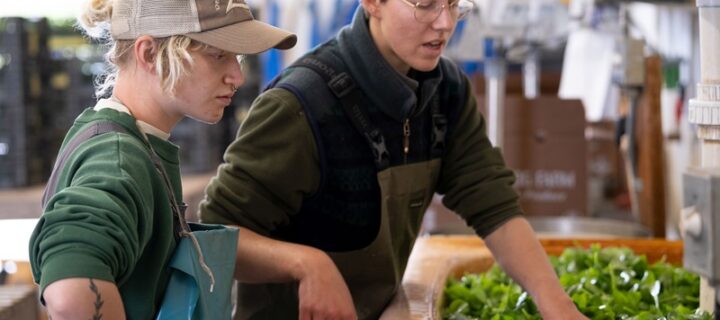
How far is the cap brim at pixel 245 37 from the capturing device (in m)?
1.59

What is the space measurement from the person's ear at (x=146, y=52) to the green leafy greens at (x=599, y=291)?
0.99m

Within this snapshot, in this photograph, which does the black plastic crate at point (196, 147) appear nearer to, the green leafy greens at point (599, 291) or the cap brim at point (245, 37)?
the green leafy greens at point (599, 291)

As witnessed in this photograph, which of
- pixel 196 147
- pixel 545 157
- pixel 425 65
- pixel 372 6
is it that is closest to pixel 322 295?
pixel 425 65

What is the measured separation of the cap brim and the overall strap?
1.49 ft

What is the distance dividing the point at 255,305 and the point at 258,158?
37 cm

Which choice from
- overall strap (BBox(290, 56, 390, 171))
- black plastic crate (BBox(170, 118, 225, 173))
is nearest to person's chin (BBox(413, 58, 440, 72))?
overall strap (BBox(290, 56, 390, 171))

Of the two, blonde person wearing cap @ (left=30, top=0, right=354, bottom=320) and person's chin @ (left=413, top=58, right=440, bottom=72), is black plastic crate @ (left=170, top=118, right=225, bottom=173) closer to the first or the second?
person's chin @ (left=413, top=58, right=440, bottom=72)

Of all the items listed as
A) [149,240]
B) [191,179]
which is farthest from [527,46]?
[149,240]

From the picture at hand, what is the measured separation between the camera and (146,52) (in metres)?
1.58

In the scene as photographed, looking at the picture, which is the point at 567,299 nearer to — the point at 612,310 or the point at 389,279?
the point at 612,310

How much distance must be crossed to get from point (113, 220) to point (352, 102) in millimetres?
943

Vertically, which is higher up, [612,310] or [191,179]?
[612,310]

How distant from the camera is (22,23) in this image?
529cm

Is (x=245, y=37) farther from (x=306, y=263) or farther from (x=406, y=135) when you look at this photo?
(x=406, y=135)
